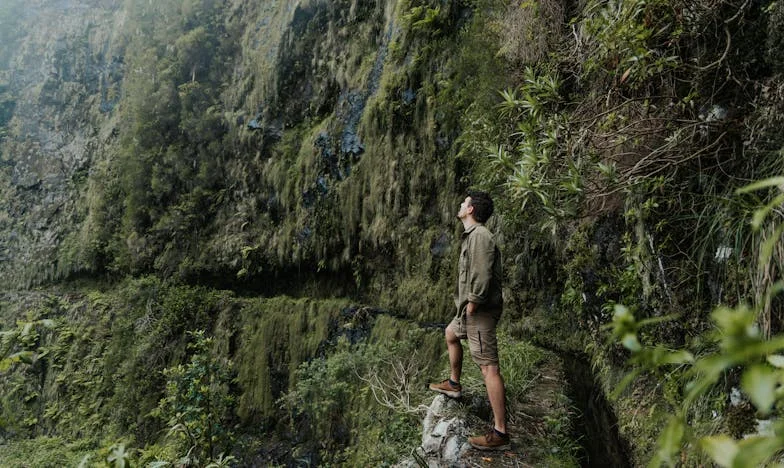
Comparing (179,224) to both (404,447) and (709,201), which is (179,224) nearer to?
(404,447)

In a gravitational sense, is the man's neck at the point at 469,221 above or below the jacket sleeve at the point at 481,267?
above

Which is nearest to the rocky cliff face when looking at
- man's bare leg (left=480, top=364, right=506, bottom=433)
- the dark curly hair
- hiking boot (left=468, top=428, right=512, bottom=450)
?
the dark curly hair

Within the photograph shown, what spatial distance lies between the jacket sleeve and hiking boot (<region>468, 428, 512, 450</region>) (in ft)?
3.00

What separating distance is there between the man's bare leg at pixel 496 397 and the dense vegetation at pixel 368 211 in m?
1.04

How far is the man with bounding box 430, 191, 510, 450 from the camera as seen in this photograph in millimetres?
3217

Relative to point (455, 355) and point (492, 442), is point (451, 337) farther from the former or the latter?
point (492, 442)

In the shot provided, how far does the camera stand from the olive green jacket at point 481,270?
3.35 m

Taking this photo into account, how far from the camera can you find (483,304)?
11.1 ft

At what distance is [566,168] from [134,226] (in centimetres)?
1206

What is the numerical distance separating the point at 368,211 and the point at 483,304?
15.3 feet

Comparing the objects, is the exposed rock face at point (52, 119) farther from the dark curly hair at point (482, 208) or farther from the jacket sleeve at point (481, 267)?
the jacket sleeve at point (481, 267)

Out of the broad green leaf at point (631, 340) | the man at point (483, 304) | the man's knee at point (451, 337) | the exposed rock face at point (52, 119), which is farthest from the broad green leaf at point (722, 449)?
the exposed rock face at point (52, 119)

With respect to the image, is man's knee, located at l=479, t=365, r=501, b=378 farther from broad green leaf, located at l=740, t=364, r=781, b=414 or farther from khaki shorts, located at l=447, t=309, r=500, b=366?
broad green leaf, located at l=740, t=364, r=781, b=414

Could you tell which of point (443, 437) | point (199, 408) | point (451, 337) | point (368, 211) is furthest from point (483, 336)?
point (368, 211)
